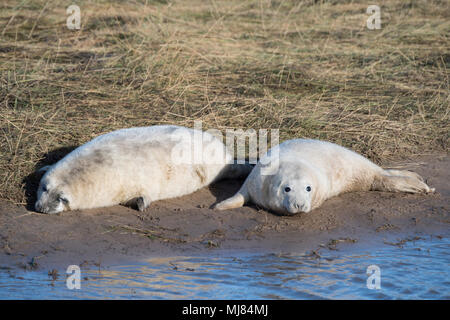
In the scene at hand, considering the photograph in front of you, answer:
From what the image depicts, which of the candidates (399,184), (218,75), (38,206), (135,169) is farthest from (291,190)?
(218,75)

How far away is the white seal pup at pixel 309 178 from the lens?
5.12m

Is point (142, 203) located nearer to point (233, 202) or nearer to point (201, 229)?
point (201, 229)

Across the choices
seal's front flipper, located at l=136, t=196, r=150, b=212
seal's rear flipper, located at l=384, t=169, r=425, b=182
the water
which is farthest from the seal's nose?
seal's rear flipper, located at l=384, t=169, r=425, b=182

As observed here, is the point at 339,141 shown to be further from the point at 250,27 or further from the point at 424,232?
the point at 250,27

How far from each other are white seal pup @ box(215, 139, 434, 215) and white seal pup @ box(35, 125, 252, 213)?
0.46 meters

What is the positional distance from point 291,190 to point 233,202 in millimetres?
509

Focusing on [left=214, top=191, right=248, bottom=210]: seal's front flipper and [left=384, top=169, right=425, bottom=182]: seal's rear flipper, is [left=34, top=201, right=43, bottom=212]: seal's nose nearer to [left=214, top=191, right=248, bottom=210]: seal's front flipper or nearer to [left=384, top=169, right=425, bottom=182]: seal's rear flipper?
[left=214, top=191, right=248, bottom=210]: seal's front flipper

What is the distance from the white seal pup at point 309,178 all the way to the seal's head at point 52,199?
3.83ft

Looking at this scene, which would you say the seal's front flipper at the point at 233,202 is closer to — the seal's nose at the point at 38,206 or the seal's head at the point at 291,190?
the seal's head at the point at 291,190

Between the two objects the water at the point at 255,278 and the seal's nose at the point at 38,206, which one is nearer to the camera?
the water at the point at 255,278

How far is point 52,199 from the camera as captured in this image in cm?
515

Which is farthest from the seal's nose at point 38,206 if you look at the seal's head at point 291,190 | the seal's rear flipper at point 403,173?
the seal's rear flipper at point 403,173

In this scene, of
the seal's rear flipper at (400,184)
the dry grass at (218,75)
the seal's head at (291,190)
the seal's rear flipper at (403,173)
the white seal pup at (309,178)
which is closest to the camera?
the seal's head at (291,190)

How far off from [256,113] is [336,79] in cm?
161
